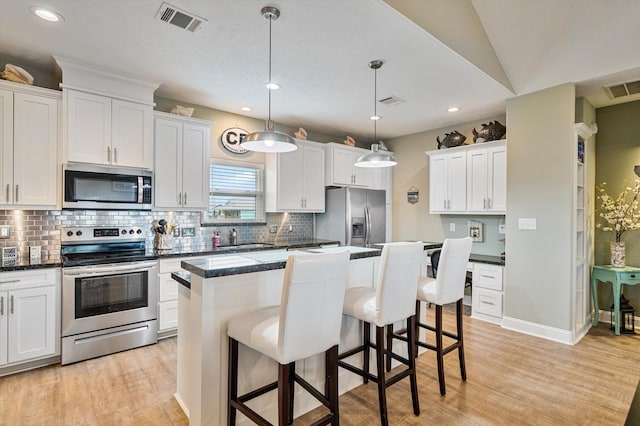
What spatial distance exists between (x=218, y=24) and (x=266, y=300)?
2.05m

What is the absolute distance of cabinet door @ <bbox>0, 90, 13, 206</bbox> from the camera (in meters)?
2.87

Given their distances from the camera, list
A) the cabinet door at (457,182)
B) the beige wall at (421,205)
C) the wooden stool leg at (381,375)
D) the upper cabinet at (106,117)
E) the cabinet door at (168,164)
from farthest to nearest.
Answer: the beige wall at (421,205) < the cabinet door at (457,182) < the cabinet door at (168,164) < the upper cabinet at (106,117) < the wooden stool leg at (381,375)

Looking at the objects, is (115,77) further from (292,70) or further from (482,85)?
(482,85)

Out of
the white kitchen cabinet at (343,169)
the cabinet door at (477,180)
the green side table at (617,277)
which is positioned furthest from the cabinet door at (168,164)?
the green side table at (617,277)

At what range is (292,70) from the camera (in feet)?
10.6

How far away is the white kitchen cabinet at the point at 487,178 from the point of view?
4.32 meters

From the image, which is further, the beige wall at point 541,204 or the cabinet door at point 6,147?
the beige wall at point 541,204

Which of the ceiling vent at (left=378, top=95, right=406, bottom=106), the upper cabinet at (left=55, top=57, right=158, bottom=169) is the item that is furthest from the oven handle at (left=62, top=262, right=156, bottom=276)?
the ceiling vent at (left=378, top=95, right=406, bottom=106)

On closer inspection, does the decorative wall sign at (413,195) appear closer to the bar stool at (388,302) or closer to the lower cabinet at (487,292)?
the lower cabinet at (487,292)

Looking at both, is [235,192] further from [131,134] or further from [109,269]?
[109,269]

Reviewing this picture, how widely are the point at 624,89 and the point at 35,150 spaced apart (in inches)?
239

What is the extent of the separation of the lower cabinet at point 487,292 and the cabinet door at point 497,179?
2.65 ft

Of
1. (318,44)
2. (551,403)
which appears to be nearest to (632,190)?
(551,403)

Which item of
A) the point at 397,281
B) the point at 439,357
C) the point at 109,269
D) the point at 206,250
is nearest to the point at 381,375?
the point at 397,281
